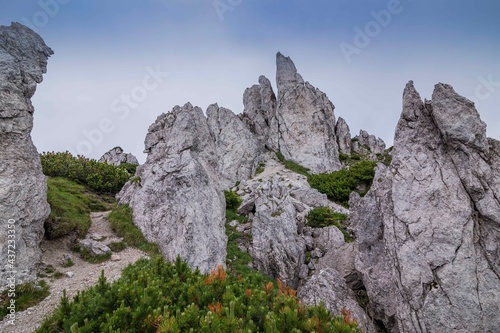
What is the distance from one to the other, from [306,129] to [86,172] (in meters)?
31.2

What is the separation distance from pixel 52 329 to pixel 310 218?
60.8 ft

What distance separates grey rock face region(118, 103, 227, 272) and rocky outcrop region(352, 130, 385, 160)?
32.8m

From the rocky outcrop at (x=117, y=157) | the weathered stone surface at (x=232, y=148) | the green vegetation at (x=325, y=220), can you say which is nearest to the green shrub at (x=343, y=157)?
the weathered stone surface at (x=232, y=148)

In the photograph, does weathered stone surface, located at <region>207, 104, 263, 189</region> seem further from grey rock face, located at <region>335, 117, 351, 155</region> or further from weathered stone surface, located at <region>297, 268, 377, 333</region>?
weathered stone surface, located at <region>297, 268, 377, 333</region>

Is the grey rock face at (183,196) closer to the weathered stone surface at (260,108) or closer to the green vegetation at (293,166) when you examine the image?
the green vegetation at (293,166)

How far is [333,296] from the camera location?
13.5m

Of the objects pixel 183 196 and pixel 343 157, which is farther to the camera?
pixel 343 157

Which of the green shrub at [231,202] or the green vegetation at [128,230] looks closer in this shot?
the green vegetation at [128,230]

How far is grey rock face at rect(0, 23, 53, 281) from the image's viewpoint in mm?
12298

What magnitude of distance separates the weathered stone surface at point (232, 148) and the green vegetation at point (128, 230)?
18.8 meters

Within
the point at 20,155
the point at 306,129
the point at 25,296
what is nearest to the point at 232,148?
the point at 306,129

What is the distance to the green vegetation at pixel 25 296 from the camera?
10.1 m

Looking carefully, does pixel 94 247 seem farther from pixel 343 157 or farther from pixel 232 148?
pixel 343 157

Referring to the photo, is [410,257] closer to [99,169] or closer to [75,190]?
[75,190]
